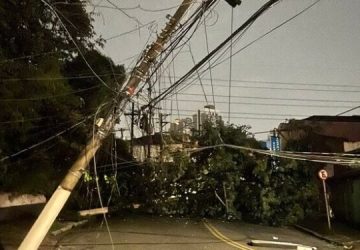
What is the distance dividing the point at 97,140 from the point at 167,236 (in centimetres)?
950

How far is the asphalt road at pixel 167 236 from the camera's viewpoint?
14641 millimetres

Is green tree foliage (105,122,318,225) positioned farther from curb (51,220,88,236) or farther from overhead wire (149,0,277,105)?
overhead wire (149,0,277,105)

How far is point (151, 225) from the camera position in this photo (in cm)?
1966

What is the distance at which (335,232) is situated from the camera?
2138cm

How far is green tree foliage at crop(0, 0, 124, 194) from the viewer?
14.6 m

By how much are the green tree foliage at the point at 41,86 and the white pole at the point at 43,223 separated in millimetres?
4375

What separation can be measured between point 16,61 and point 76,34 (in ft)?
14.5

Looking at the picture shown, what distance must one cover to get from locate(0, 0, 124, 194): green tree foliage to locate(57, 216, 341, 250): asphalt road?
3365mm

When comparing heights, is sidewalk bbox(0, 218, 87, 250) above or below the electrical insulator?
below

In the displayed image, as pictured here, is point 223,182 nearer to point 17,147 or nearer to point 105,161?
point 105,161

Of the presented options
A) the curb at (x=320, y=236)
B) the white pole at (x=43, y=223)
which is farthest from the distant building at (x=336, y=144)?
the white pole at (x=43, y=223)

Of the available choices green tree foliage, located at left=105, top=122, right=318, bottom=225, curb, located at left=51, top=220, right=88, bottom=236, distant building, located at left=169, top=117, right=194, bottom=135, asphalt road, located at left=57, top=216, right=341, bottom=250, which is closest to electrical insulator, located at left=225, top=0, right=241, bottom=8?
asphalt road, located at left=57, top=216, right=341, bottom=250

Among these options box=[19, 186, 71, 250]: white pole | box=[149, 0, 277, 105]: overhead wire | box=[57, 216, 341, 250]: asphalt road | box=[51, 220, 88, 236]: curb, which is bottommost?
box=[57, 216, 341, 250]: asphalt road

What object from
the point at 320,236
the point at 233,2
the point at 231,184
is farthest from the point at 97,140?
the point at 231,184
